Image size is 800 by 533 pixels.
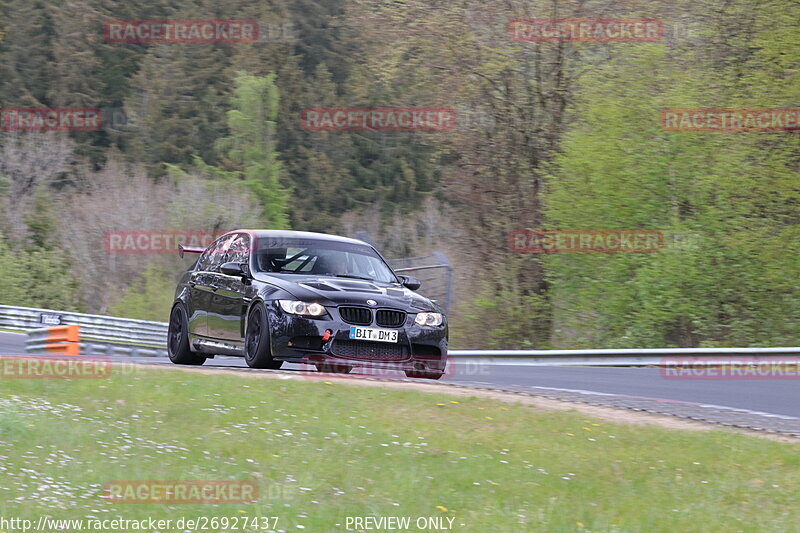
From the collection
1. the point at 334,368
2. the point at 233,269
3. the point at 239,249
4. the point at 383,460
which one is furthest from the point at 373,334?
the point at 383,460

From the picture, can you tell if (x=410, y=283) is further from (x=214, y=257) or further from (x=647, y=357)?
(x=647, y=357)

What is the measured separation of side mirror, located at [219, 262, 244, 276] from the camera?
13.6m

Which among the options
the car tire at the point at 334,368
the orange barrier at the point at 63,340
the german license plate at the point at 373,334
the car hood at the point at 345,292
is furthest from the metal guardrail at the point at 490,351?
the german license plate at the point at 373,334

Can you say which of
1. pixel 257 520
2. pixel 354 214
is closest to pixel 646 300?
pixel 257 520

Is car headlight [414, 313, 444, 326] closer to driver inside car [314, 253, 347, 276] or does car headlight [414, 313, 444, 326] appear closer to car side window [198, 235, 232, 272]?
driver inside car [314, 253, 347, 276]

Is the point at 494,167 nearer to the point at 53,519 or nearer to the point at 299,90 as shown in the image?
the point at 53,519

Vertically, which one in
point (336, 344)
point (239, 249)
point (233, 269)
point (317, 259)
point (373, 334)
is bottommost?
point (336, 344)

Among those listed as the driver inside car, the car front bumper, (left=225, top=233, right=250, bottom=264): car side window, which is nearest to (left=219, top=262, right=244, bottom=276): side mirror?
(left=225, top=233, right=250, bottom=264): car side window

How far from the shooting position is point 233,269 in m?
13.7

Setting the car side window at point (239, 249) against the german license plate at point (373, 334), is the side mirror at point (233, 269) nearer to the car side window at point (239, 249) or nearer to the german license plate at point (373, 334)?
the car side window at point (239, 249)

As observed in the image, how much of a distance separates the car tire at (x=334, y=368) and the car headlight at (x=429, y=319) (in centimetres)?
105

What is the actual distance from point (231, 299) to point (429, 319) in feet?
7.93

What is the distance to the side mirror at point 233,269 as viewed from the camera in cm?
1365

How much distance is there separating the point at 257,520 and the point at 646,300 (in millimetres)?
17631
